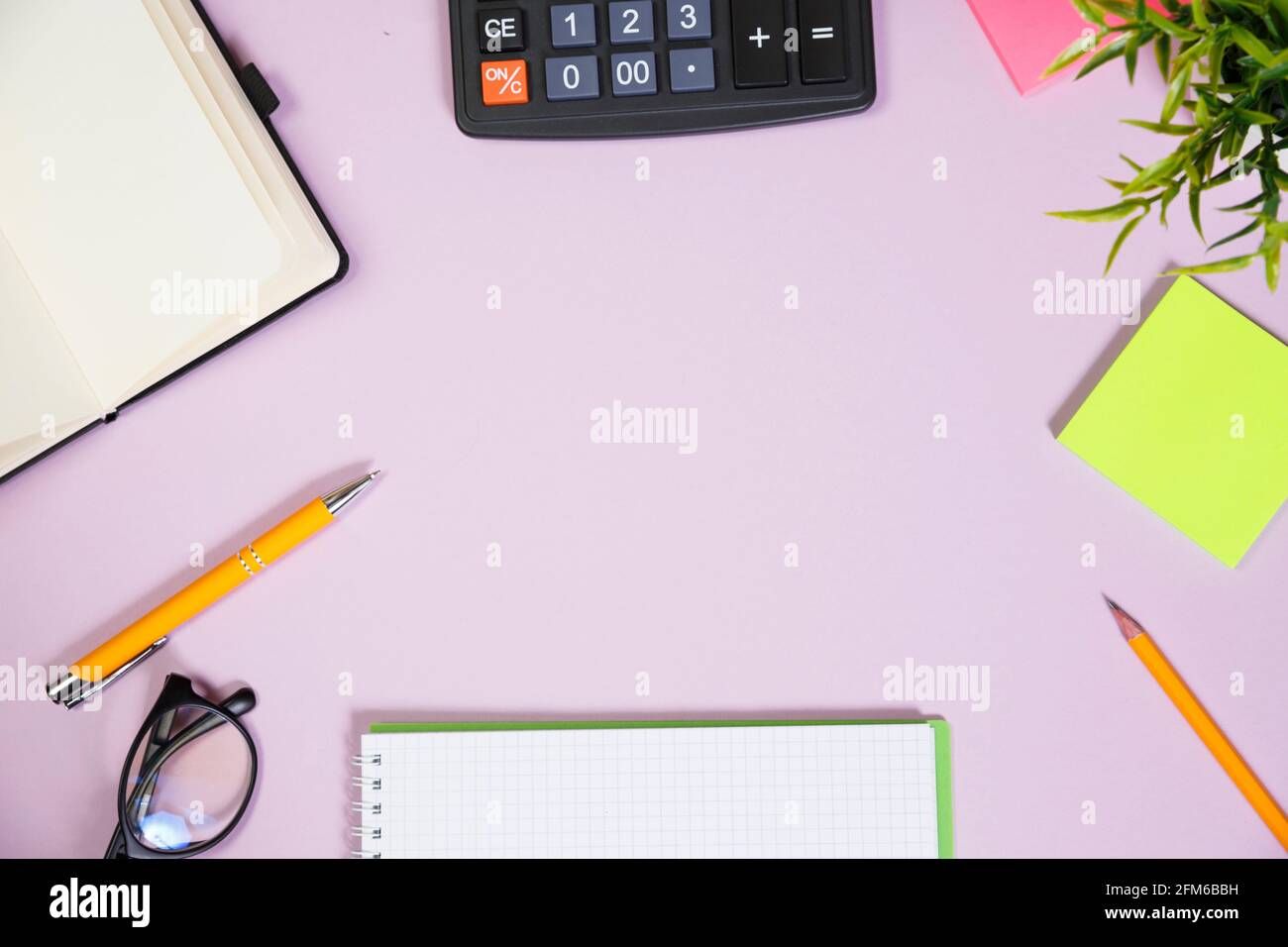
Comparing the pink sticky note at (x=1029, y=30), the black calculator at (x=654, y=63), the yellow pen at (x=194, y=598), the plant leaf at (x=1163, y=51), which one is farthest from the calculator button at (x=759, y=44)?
the yellow pen at (x=194, y=598)

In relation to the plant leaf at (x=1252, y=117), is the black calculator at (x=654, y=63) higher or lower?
higher

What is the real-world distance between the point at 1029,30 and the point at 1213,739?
437 mm

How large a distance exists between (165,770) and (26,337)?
27 cm

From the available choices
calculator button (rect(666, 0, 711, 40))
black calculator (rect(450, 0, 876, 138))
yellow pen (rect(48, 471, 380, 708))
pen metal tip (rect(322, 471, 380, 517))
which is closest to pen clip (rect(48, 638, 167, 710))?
yellow pen (rect(48, 471, 380, 708))

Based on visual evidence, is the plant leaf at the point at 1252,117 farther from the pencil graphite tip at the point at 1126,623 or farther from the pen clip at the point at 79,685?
the pen clip at the point at 79,685

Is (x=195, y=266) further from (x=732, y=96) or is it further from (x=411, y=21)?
(x=732, y=96)

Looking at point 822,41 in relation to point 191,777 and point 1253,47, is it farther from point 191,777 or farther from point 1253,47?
point 191,777

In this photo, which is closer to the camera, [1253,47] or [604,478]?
[1253,47]

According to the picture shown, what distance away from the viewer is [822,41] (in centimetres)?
56

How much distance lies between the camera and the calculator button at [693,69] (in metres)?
0.56

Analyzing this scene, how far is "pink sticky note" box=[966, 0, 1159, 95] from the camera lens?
1.87ft

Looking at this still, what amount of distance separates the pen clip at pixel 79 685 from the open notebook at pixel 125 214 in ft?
0.43

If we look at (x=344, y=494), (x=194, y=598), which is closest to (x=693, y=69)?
(x=344, y=494)
